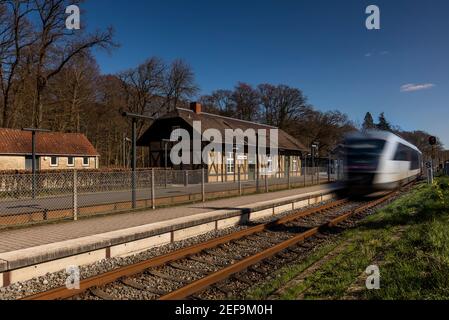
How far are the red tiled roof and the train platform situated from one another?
2719 cm

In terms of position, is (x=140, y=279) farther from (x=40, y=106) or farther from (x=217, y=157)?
(x=40, y=106)

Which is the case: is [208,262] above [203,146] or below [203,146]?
below

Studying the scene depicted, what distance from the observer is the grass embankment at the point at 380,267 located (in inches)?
200

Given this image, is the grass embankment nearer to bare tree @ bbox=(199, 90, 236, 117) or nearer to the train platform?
the train platform

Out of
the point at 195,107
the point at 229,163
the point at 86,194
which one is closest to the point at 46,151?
the point at 195,107

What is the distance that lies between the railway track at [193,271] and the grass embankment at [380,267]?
72 centimetres

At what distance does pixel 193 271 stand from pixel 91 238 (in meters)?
2.57

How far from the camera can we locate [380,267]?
6332mm

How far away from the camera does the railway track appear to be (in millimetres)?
5562

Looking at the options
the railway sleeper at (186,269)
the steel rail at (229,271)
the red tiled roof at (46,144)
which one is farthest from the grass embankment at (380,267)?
the red tiled roof at (46,144)

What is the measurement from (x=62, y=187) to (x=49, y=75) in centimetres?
2358

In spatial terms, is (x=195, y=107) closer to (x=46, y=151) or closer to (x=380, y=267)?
(x=46, y=151)

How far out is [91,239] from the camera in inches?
307

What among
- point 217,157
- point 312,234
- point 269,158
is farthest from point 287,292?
point 269,158
